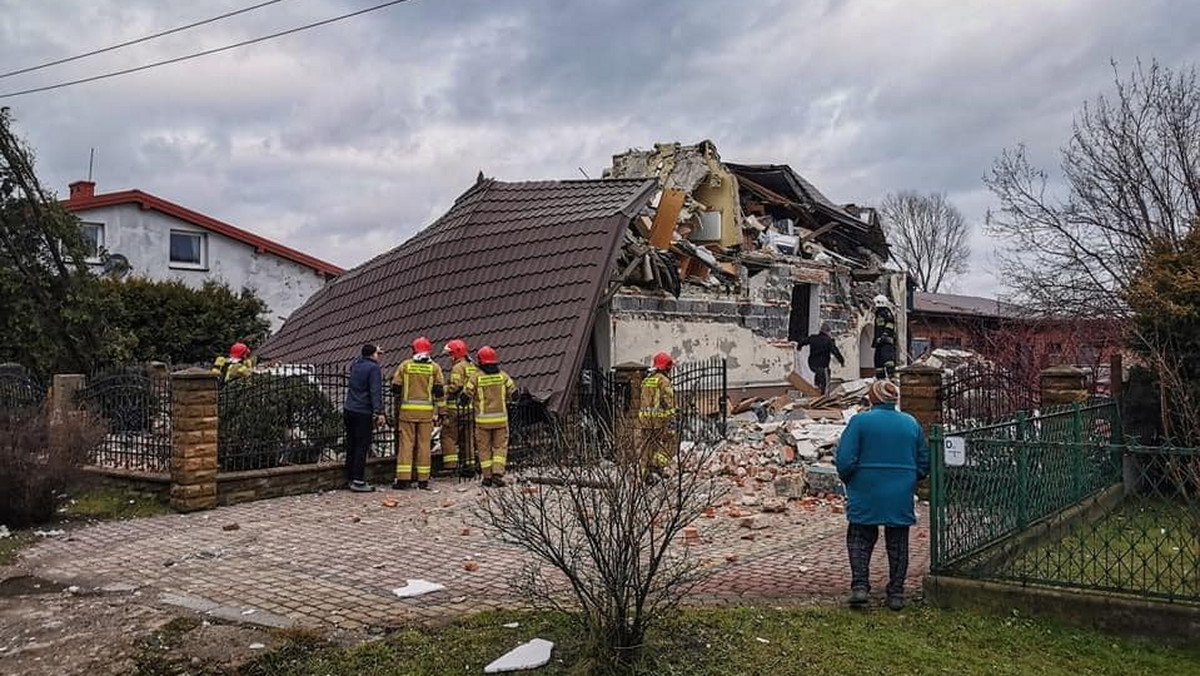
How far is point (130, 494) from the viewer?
10.6 meters

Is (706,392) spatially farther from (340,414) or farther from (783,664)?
(783,664)

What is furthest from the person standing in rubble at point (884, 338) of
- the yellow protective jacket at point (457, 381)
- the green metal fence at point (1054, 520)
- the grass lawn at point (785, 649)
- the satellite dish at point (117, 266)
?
the satellite dish at point (117, 266)

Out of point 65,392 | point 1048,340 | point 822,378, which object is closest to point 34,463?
point 65,392

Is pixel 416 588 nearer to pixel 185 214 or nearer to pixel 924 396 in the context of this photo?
pixel 924 396

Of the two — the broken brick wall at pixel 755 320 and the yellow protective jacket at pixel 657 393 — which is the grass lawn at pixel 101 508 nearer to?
the yellow protective jacket at pixel 657 393

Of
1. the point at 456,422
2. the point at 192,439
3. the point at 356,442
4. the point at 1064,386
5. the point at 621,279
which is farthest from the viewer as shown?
the point at 621,279

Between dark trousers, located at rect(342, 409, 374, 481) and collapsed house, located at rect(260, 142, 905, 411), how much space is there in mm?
2963

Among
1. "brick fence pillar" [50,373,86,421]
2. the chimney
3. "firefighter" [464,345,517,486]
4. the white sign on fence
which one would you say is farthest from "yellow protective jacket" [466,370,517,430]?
the chimney

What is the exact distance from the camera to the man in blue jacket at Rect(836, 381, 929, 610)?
6.34 meters

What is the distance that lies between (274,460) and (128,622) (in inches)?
205

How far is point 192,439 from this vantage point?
Result: 33.0 feet

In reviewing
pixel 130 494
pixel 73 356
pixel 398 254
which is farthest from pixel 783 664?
pixel 398 254

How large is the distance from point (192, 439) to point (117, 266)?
1798cm

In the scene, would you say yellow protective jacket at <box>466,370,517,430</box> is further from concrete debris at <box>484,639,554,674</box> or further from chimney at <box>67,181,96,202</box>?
chimney at <box>67,181,96,202</box>
